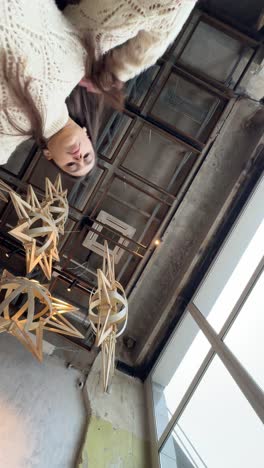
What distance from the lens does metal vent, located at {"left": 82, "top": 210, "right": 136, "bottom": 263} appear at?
3.96 meters

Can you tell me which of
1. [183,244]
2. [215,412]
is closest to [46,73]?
[215,412]

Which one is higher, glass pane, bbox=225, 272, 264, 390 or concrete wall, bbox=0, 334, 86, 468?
glass pane, bbox=225, 272, 264, 390

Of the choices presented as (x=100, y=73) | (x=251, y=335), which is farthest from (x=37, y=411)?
(x=100, y=73)

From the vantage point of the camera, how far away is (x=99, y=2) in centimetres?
78

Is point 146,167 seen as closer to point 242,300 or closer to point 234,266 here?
point 234,266

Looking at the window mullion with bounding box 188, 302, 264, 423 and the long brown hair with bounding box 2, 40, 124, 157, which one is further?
the window mullion with bounding box 188, 302, 264, 423

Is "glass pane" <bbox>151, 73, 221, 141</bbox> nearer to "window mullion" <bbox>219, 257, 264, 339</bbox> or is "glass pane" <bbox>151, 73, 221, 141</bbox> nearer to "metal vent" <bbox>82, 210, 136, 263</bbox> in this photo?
"metal vent" <bbox>82, 210, 136, 263</bbox>

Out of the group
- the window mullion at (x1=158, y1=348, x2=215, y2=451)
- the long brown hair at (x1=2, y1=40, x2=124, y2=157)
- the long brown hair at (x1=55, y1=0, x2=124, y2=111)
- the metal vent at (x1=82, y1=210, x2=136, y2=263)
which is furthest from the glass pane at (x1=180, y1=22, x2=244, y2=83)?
the long brown hair at (x1=55, y1=0, x2=124, y2=111)

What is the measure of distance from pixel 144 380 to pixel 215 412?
5.26 ft

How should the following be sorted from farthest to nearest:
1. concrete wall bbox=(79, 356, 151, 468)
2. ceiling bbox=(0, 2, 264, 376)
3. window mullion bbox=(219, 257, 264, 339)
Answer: ceiling bbox=(0, 2, 264, 376)
window mullion bbox=(219, 257, 264, 339)
concrete wall bbox=(79, 356, 151, 468)

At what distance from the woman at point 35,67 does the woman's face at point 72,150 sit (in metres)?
0.04

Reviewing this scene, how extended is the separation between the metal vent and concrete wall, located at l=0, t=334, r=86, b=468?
123cm

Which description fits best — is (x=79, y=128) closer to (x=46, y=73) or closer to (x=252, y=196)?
(x=46, y=73)

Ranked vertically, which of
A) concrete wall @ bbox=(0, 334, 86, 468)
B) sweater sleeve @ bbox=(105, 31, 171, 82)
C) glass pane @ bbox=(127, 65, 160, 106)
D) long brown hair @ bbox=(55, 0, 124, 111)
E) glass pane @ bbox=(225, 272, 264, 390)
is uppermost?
glass pane @ bbox=(127, 65, 160, 106)
